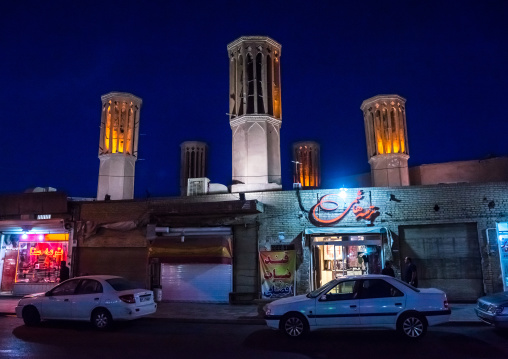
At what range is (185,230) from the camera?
1727 centimetres

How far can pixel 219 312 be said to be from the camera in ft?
46.6

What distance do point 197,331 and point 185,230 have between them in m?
6.81

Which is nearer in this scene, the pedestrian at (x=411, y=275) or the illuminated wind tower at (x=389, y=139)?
the pedestrian at (x=411, y=275)

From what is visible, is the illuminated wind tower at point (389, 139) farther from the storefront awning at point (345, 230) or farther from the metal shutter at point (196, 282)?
the metal shutter at point (196, 282)

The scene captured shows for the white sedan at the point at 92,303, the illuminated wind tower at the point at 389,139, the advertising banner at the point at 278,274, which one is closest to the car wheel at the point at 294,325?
the white sedan at the point at 92,303

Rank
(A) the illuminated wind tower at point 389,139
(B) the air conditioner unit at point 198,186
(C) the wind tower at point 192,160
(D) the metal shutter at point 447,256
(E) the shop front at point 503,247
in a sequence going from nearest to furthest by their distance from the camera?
(E) the shop front at point 503,247 → (D) the metal shutter at point 447,256 → (B) the air conditioner unit at point 198,186 → (A) the illuminated wind tower at point 389,139 → (C) the wind tower at point 192,160

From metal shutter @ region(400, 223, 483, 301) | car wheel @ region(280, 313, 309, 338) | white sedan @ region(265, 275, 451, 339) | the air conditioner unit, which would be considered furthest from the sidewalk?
the air conditioner unit

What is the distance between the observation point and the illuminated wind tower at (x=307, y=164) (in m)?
36.5

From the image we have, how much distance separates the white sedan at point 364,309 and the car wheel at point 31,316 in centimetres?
686

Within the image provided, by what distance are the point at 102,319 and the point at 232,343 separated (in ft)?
13.6

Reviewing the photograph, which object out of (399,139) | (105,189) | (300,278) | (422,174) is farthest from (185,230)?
(422,174)

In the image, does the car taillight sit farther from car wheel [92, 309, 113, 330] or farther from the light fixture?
the light fixture

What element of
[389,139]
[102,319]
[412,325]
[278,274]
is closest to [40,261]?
[102,319]

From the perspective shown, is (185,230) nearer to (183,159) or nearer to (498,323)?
(498,323)
